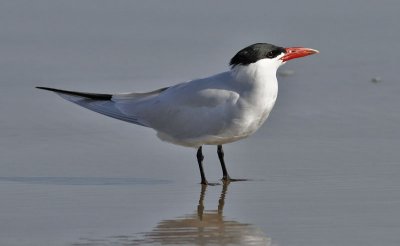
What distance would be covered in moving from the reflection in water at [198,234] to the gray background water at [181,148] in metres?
0.02

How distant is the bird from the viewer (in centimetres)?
626

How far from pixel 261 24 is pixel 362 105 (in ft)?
6.81

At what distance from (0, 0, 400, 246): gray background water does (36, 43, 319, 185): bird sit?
7.3 inches

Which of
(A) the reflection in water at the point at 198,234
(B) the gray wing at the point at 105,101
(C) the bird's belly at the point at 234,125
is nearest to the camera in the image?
(A) the reflection in water at the point at 198,234

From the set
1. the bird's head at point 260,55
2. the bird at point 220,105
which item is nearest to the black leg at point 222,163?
the bird at point 220,105

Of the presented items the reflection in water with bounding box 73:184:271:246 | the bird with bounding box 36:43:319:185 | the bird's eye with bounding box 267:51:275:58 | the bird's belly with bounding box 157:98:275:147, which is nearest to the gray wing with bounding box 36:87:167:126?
the bird with bounding box 36:43:319:185

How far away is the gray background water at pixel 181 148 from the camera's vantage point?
5.21 metres

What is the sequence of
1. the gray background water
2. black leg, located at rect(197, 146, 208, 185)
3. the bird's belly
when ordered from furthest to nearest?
1. the bird's belly
2. black leg, located at rect(197, 146, 208, 185)
3. the gray background water

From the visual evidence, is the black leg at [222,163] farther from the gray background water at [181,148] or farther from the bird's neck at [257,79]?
the bird's neck at [257,79]

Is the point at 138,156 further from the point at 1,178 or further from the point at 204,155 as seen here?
the point at 1,178

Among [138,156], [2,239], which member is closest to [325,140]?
[138,156]

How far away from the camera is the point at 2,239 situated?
15.9 ft

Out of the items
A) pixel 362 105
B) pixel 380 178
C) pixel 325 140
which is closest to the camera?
pixel 380 178

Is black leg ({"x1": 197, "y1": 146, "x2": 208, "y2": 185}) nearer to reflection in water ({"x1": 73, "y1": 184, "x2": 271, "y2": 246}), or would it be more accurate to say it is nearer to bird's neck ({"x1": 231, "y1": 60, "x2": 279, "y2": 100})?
bird's neck ({"x1": 231, "y1": 60, "x2": 279, "y2": 100})
